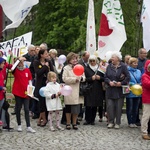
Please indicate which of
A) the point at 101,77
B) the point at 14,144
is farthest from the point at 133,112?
the point at 14,144

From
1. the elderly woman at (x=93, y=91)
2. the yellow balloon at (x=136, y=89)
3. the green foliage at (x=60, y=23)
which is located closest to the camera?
the yellow balloon at (x=136, y=89)

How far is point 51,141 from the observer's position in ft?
31.3

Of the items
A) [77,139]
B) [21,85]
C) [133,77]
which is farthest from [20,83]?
[133,77]

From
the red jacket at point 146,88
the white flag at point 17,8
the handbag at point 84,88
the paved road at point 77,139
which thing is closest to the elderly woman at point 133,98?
the paved road at point 77,139

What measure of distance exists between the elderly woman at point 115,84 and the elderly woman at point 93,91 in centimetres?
41

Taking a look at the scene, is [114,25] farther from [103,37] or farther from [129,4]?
[129,4]

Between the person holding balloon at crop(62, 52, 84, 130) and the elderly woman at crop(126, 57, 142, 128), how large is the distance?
1.30 meters

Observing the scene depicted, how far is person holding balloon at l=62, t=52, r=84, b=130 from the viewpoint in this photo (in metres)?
11.0

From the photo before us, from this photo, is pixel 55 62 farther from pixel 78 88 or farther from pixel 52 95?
pixel 52 95

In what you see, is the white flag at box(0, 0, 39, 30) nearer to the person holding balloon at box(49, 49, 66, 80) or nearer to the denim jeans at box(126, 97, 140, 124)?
the person holding balloon at box(49, 49, 66, 80)

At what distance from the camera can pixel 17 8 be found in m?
10.7

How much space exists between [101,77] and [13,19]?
2616mm

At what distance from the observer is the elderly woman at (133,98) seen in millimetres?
11531

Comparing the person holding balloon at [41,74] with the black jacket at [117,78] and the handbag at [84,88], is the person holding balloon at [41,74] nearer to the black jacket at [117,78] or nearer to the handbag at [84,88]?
the handbag at [84,88]
